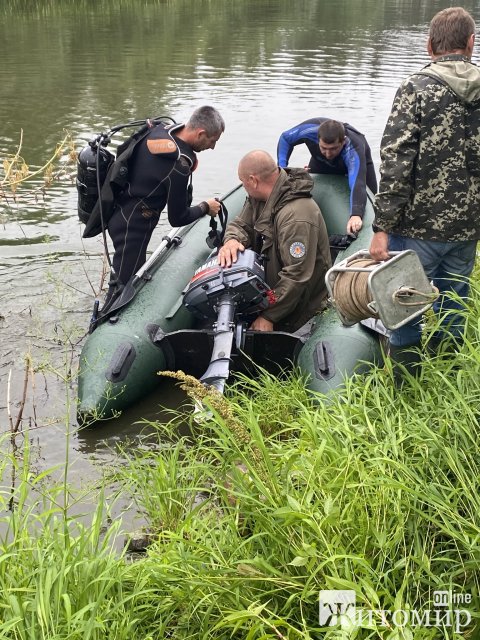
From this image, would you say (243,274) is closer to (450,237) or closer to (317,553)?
(450,237)

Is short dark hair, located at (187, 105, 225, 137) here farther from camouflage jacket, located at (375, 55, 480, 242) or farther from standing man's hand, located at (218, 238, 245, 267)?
camouflage jacket, located at (375, 55, 480, 242)

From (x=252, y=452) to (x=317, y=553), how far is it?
1.33 feet

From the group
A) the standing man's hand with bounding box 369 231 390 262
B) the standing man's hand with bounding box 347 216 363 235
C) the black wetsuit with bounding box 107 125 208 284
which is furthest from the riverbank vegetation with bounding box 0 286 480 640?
the standing man's hand with bounding box 347 216 363 235

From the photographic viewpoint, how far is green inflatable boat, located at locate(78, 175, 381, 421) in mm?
3768

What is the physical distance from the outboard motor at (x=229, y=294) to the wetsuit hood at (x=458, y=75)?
148 centimetres

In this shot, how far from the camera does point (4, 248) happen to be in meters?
6.70

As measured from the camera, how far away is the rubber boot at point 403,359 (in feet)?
9.93

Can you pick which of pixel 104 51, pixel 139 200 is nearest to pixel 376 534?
pixel 139 200

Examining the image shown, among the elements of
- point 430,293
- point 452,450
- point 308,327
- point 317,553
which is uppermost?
point 430,293

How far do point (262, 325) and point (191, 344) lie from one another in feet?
1.34

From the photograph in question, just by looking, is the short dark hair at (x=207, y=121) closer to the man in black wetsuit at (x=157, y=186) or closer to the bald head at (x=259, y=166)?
the man in black wetsuit at (x=157, y=186)

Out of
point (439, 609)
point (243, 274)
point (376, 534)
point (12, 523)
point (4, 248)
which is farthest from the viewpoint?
point (4, 248)

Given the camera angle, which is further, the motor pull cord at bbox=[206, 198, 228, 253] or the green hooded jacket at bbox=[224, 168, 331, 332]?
the motor pull cord at bbox=[206, 198, 228, 253]

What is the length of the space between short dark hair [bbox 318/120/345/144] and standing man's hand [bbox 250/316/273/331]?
165 centimetres
